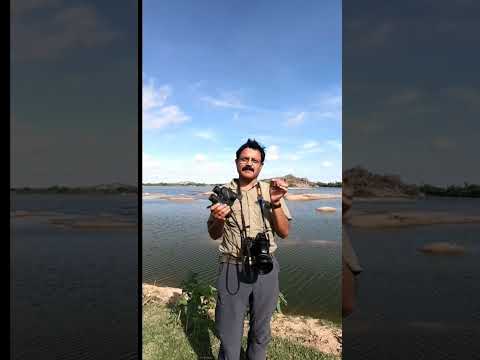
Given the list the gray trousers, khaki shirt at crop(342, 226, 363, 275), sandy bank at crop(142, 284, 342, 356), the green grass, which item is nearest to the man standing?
the gray trousers

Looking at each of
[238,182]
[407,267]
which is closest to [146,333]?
[238,182]

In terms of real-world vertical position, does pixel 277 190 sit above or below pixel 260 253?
above

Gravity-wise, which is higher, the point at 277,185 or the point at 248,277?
the point at 277,185

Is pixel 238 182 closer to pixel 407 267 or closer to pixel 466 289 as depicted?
pixel 407 267

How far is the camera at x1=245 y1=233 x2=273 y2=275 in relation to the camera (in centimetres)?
124

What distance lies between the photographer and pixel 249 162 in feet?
4.40

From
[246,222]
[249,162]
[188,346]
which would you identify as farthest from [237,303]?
[188,346]

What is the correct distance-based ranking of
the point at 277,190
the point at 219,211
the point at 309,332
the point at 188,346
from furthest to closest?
the point at 309,332 < the point at 188,346 < the point at 277,190 < the point at 219,211

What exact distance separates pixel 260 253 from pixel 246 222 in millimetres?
165

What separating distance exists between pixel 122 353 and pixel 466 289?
1.66 meters

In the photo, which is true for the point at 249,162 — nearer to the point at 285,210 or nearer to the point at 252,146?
the point at 252,146

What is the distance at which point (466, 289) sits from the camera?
1.49m

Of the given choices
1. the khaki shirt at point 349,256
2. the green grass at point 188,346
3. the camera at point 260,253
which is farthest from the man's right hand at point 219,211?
the green grass at point 188,346

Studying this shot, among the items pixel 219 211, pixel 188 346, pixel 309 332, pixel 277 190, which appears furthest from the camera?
pixel 309 332
